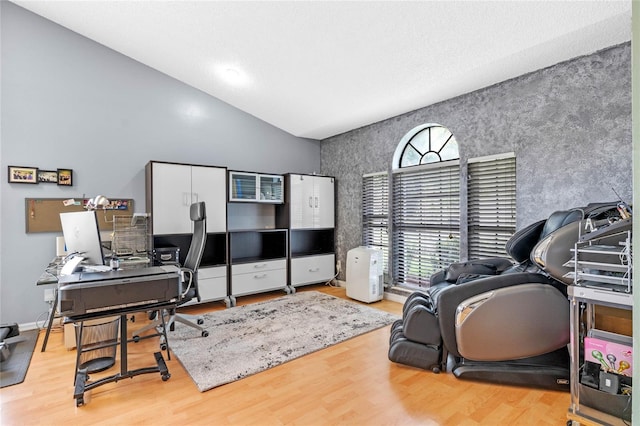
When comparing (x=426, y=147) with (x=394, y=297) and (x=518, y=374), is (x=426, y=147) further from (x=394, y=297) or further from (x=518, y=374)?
(x=518, y=374)

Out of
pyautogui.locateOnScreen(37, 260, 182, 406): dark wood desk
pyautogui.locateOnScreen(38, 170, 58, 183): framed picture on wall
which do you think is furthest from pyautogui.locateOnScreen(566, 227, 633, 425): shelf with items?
pyautogui.locateOnScreen(38, 170, 58, 183): framed picture on wall

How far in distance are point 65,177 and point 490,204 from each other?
4.66m

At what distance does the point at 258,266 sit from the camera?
433 centimetres

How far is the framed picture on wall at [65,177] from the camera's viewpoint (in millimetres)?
3375

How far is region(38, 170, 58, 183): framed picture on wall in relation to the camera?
329 cm

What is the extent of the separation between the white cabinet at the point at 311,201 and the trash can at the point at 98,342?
262cm

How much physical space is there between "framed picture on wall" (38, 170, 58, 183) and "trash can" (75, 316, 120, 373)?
1.81 meters

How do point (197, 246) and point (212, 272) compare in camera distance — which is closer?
point (197, 246)

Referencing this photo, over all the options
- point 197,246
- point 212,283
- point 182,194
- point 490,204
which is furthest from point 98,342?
point 490,204

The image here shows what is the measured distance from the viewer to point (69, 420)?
1.77 metres

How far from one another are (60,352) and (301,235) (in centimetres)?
334

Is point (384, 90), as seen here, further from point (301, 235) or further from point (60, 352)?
point (60, 352)

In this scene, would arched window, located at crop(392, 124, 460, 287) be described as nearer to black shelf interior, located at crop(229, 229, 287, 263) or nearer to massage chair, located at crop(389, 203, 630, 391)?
massage chair, located at crop(389, 203, 630, 391)

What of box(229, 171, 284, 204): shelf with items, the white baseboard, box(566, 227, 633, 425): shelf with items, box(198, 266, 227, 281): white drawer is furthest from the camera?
box(229, 171, 284, 204): shelf with items
